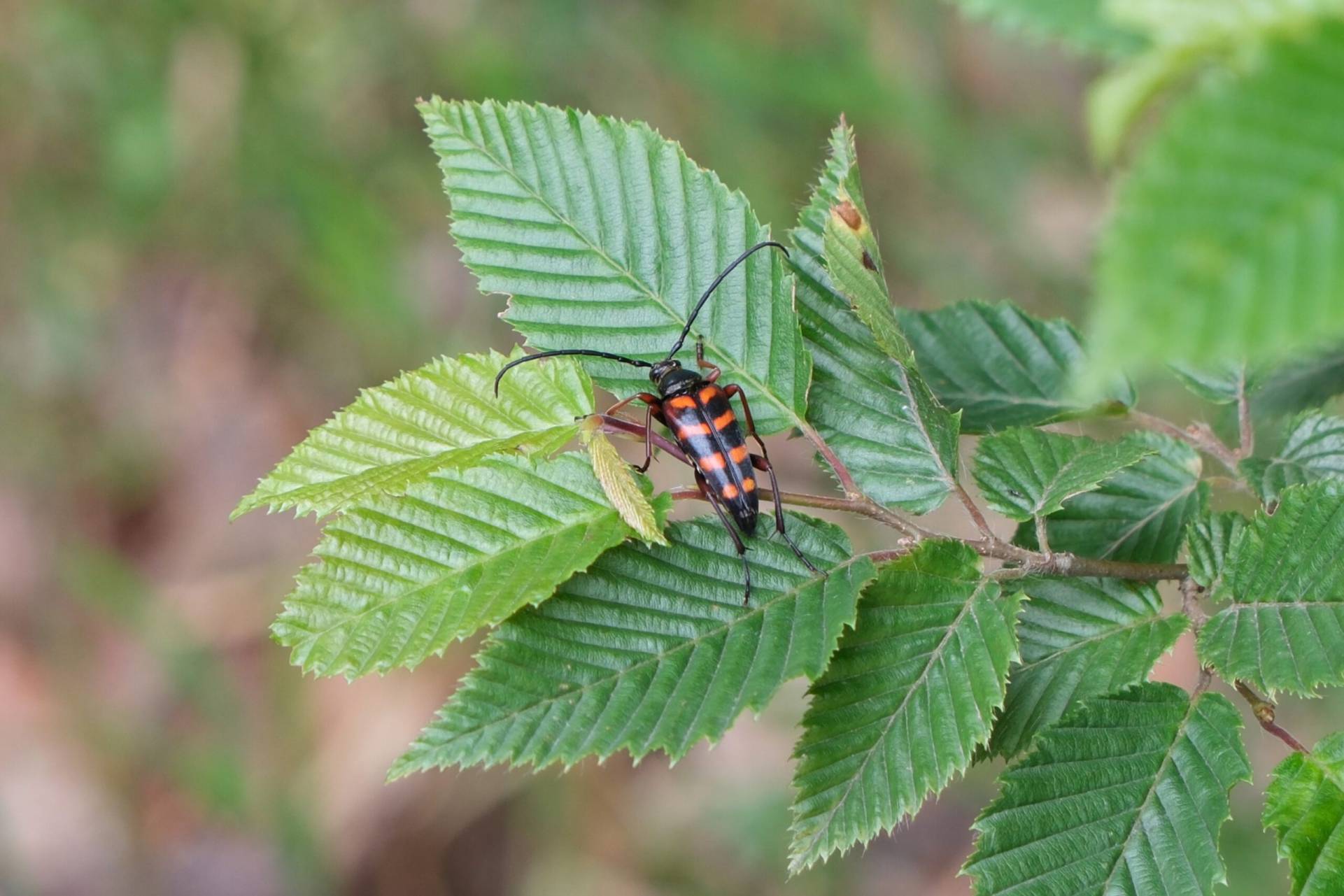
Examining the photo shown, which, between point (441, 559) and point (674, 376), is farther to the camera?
point (674, 376)

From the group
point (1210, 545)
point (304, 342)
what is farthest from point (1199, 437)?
point (304, 342)

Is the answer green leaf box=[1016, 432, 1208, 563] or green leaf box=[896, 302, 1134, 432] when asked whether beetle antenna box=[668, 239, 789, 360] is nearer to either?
green leaf box=[896, 302, 1134, 432]

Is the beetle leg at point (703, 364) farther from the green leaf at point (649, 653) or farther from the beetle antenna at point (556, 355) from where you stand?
the green leaf at point (649, 653)

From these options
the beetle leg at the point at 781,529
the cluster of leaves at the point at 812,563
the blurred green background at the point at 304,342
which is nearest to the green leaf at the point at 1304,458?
the cluster of leaves at the point at 812,563

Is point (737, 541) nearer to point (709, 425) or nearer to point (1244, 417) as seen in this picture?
point (709, 425)

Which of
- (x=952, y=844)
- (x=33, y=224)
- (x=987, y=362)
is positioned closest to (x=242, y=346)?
(x=33, y=224)

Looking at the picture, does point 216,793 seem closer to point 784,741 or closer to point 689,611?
point 784,741

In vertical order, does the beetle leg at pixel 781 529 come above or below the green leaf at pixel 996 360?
below
